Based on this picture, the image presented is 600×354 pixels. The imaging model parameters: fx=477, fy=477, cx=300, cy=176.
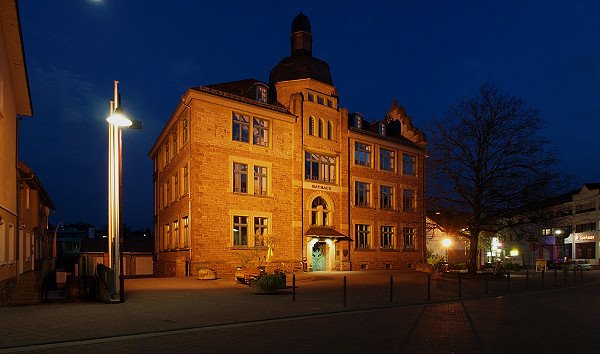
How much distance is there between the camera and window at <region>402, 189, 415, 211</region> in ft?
152

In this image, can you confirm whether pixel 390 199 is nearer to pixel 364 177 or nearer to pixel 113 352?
pixel 364 177

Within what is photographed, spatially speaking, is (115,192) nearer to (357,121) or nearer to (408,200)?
(357,121)

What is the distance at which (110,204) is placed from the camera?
16469 millimetres

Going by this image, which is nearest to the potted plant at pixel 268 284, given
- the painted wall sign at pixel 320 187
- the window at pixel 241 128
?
the window at pixel 241 128

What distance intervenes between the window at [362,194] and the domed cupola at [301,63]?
9138 millimetres

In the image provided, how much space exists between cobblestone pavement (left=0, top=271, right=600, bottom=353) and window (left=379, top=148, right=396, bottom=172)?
26.3 meters

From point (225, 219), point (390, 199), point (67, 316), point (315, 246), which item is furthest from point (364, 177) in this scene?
point (67, 316)

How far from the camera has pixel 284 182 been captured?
35.5m

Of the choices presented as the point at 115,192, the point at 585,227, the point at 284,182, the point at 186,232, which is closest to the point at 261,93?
the point at 284,182

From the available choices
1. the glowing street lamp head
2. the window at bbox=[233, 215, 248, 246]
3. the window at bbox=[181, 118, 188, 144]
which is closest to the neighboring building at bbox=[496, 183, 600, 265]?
the window at bbox=[233, 215, 248, 246]

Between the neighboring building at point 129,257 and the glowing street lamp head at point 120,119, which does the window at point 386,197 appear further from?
the glowing street lamp head at point 120,119

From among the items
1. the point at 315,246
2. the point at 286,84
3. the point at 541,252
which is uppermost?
the point at 286,84

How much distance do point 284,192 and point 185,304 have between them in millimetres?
20429

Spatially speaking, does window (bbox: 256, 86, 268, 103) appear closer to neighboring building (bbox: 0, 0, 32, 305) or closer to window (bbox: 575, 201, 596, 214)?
neighboring building (bbox: 0, 0, 32, 305)
